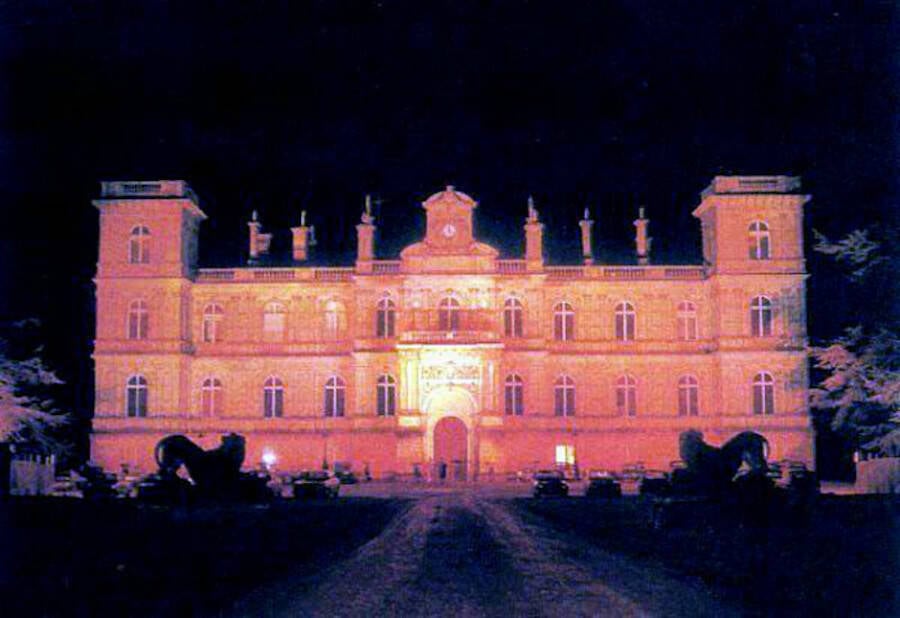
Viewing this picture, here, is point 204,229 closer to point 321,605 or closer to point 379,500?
point 379,500

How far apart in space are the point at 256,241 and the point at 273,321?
488 cm

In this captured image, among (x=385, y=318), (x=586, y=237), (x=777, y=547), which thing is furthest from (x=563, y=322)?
(x=777, y=547)

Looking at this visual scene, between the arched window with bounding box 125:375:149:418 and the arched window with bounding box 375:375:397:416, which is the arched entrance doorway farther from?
the arched window with bounding box 125:375:149:418

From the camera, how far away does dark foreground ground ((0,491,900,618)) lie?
586 inches

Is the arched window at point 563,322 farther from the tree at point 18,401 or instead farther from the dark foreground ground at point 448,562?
the dark foreground ground at point 448,562

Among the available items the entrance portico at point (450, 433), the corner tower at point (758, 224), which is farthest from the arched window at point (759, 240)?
Answer: the entrance portico at point (450, 433)

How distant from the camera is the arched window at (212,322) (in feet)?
201

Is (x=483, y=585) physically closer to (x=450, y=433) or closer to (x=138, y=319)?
(x=450, y=433)

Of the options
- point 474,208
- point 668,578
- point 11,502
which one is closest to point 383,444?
point 474,208

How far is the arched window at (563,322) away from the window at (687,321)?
5107 millimetres

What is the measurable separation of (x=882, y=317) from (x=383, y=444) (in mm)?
25901

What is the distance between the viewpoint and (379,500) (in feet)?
134

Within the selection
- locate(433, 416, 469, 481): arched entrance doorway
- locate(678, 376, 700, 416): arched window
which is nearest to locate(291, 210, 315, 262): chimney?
locate(433, 416, 469, 481): arched entrance doorway

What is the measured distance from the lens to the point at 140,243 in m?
60.1
